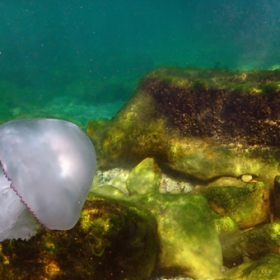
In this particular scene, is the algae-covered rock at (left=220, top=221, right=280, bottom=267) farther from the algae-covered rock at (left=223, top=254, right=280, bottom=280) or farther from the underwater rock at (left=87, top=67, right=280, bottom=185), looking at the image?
the underwater rock at (left=87, top=67, right=280, bottom=185)

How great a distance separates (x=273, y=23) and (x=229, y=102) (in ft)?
134

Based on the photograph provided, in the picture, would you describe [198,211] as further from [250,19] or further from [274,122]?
[250,19]

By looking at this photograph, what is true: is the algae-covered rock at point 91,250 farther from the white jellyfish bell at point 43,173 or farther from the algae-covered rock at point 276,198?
the algae-covered rock at point 276,198

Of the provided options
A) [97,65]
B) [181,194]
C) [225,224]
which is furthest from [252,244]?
[97,65]

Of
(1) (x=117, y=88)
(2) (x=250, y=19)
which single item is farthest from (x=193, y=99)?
(2) (x=250, y=19)

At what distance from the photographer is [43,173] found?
1919 mm

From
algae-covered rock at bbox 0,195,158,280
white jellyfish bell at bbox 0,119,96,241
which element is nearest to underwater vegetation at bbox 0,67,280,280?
Answer: algae-covered rock at bbox 0,195,158,280

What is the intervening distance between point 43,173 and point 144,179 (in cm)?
284

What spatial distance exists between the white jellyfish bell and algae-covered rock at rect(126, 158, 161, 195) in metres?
2.44

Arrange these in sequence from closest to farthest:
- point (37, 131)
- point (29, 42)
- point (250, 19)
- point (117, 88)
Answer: point (37, 131) < point (117, 88) < point (29, 42) < point (250, 19)

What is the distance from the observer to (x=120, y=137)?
5129mm

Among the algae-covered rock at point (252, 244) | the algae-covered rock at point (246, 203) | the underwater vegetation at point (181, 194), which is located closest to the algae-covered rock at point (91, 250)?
the underwater vegetation at point (181, 194)

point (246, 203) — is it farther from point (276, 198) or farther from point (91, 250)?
point (91, 250)

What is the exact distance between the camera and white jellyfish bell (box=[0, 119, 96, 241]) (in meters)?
1.85
